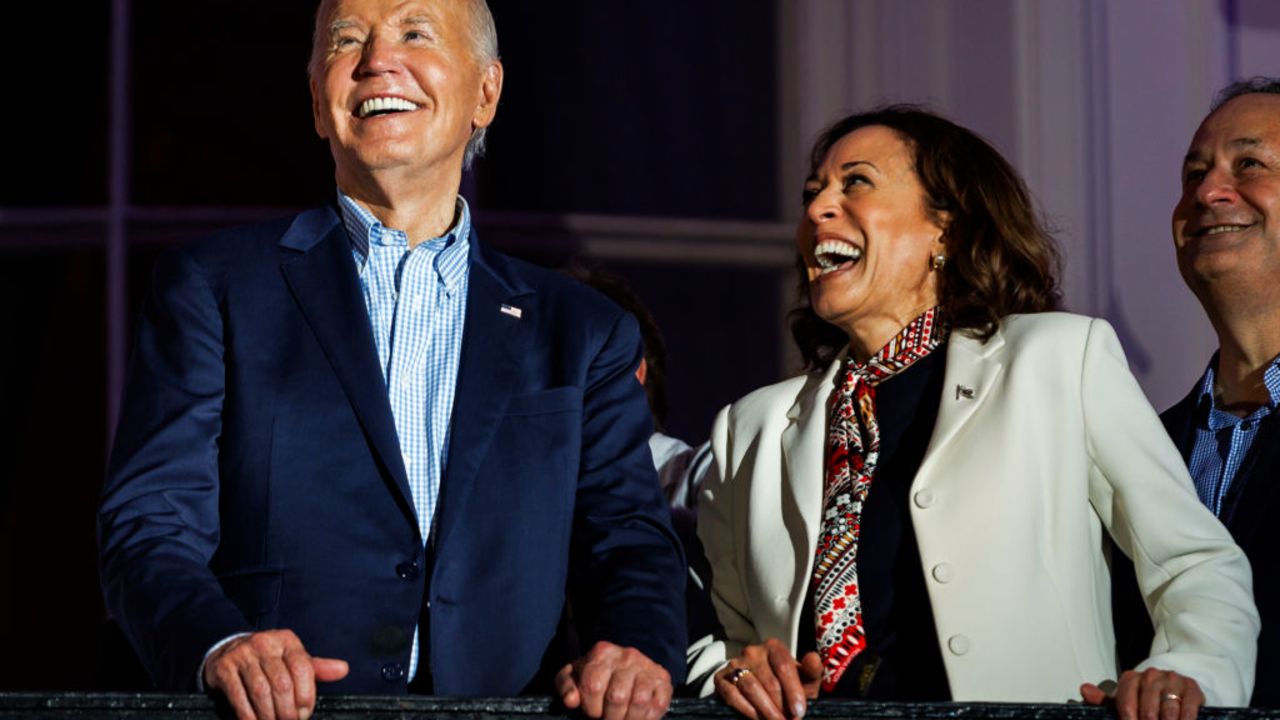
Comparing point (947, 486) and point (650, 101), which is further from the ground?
point (650, 101)

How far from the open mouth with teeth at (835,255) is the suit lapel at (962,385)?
224mm

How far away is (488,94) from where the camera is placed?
8.30 ft

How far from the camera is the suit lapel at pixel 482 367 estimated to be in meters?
2.14

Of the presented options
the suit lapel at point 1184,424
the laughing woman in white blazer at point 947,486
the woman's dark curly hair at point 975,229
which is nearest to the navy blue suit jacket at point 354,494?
the laughing woman in white blazer at point 947,486

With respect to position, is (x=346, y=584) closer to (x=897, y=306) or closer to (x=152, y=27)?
(x=897, y=306)

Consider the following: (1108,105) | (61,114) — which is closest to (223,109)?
(61,114)

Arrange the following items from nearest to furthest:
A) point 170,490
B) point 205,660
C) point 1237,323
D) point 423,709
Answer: point 423,709 → point 205,660 → point 170,490 → point 1237,323

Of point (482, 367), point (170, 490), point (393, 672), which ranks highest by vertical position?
point (482, 367)

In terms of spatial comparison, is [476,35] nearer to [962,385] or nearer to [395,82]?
[395,82]

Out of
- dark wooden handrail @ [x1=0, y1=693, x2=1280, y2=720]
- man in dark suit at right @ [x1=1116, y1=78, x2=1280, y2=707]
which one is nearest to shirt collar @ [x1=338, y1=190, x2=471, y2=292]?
dark wooden handrail @ [x1=0, y1=693, x2=1280, y2=720]

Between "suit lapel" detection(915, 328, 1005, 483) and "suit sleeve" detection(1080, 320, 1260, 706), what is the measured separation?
0.46 feet

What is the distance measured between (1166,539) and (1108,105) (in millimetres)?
2197

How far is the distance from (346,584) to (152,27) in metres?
2.93

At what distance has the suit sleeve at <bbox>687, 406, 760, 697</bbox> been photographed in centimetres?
259
